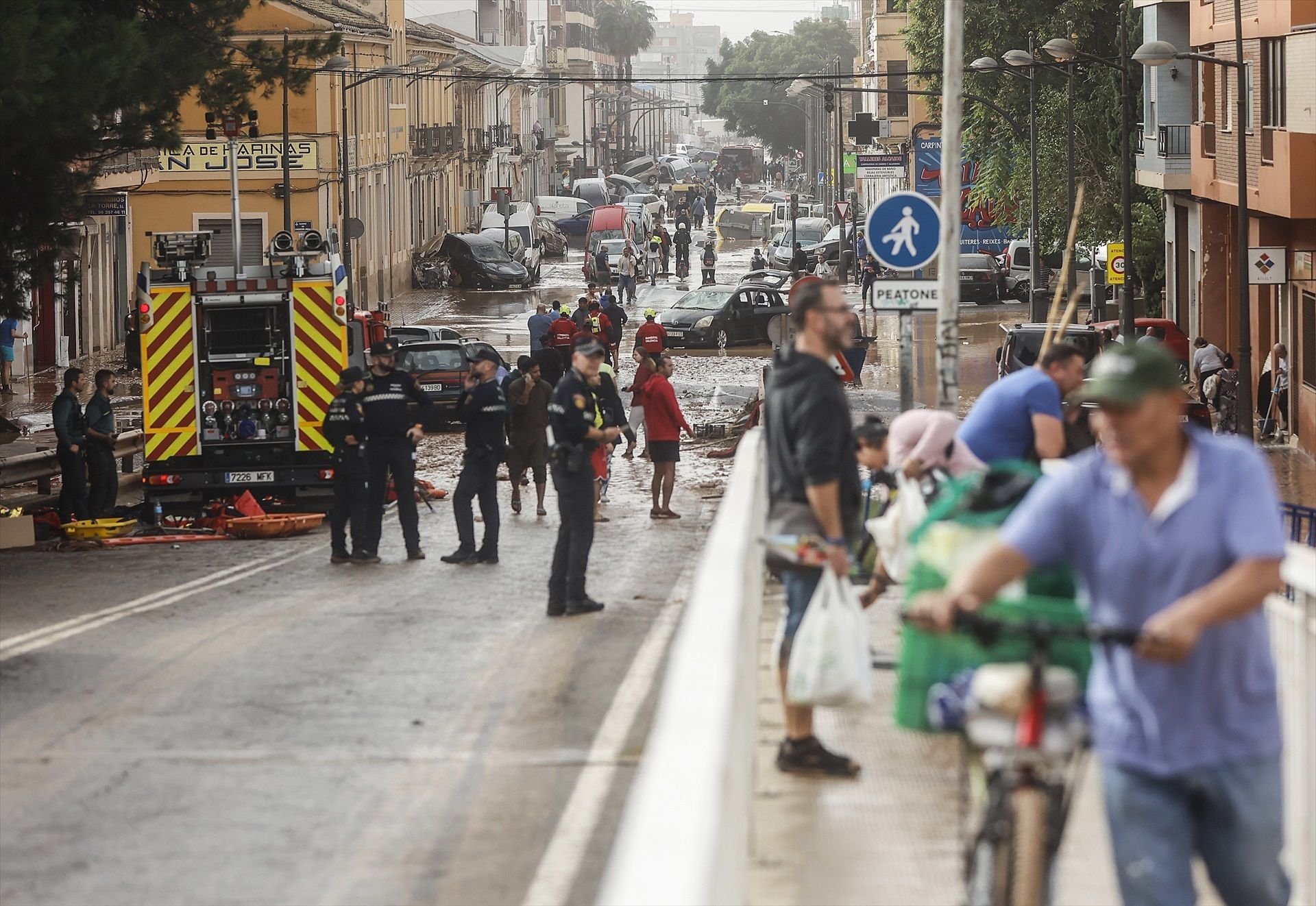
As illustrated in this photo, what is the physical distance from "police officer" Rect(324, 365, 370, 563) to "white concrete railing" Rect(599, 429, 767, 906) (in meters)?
9.61

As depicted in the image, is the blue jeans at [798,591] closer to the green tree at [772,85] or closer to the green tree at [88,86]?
the green tree at [88,86]

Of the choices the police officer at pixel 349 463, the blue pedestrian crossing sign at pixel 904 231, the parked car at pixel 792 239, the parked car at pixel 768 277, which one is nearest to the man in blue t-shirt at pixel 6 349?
the police officer at pixel 349 463

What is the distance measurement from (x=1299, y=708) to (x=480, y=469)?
36.6 ft

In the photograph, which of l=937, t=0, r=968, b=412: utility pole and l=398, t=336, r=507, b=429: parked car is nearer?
l=937, t=0, r=968, b=412: utility pole

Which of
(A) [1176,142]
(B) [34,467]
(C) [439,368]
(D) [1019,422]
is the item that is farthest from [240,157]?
(D) [1019,422]

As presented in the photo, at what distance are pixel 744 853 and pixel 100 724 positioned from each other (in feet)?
17.2

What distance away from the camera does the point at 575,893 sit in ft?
22.8

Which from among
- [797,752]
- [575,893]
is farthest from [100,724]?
[797,752]

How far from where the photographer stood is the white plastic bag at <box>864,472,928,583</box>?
26.5ft

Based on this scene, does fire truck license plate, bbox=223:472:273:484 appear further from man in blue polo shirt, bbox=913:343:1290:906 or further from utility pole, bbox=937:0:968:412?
man in blue polo shirt, bbox=913:343:1290:906

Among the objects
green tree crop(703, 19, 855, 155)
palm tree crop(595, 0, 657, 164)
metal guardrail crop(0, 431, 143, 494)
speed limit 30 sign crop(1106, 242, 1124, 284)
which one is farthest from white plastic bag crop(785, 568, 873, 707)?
palm tree crop(595, 0, 657, 164)

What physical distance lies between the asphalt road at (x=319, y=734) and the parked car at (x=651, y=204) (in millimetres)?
73208

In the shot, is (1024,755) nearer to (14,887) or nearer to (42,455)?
(14,887)

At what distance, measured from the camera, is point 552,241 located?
81.7m
